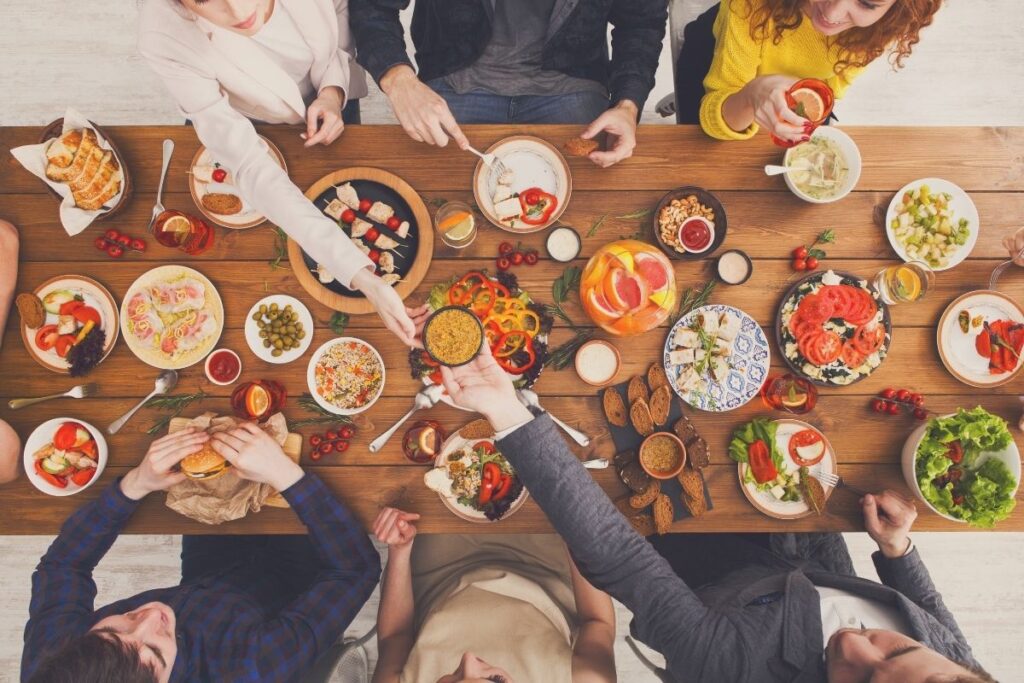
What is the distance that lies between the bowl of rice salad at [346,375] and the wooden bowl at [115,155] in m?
0.85

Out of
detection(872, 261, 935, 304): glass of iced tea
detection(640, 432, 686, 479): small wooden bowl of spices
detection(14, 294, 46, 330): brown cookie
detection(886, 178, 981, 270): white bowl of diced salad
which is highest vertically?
detection(886, 178, 981, 270): white bowl of diced salad

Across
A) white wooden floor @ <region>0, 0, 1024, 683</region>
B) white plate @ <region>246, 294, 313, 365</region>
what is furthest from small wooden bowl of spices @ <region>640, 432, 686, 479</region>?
white wooden floor @ <region>0, 0, 1024, 683</region>

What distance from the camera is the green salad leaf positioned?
65.2 inches

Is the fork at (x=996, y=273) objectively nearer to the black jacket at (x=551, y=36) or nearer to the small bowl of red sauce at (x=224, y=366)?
the black jacket at (x=551, y=36)

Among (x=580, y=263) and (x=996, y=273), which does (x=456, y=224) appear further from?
(x=996, y=273)

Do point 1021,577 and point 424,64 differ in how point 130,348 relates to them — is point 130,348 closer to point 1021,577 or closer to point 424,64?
point 424,64

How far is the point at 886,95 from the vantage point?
10.9 ft

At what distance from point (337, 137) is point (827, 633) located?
2.32m

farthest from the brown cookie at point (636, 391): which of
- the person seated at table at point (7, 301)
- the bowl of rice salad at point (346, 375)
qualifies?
the person seated at table at point (7, 301)

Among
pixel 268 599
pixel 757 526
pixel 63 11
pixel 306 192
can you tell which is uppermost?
pixel 63 11

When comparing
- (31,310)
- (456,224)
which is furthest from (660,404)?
(31,310)

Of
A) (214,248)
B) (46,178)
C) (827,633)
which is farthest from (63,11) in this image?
(827,633)

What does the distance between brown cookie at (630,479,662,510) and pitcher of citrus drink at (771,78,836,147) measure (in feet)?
3.98

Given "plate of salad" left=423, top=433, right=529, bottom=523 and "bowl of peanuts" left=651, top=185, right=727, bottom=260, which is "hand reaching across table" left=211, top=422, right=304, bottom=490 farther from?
"bowl of peanuts" left=651, top=185, right=727, bottom=260
